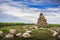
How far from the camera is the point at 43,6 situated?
13.1 feet

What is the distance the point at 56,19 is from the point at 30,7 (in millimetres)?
692

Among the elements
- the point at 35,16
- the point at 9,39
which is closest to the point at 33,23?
the point at 35,16

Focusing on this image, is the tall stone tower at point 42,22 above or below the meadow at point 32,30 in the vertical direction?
above

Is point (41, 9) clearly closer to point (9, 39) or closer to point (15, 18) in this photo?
→ point (15, 18)

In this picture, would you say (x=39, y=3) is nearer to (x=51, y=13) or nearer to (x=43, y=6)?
(x=43, y=6)

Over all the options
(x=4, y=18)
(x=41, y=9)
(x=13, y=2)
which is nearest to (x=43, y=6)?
(x=41, y=9)

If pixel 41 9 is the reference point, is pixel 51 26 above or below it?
below

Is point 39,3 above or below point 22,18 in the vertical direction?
above

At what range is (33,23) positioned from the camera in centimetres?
395

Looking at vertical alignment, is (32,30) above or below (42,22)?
below

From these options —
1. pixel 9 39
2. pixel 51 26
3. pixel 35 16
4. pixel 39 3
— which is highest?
pixel 39 3

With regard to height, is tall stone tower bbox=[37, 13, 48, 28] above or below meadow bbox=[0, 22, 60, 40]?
above

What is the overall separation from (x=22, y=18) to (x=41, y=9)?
0.51 metres

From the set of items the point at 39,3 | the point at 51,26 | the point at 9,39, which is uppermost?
the point at 39,3
